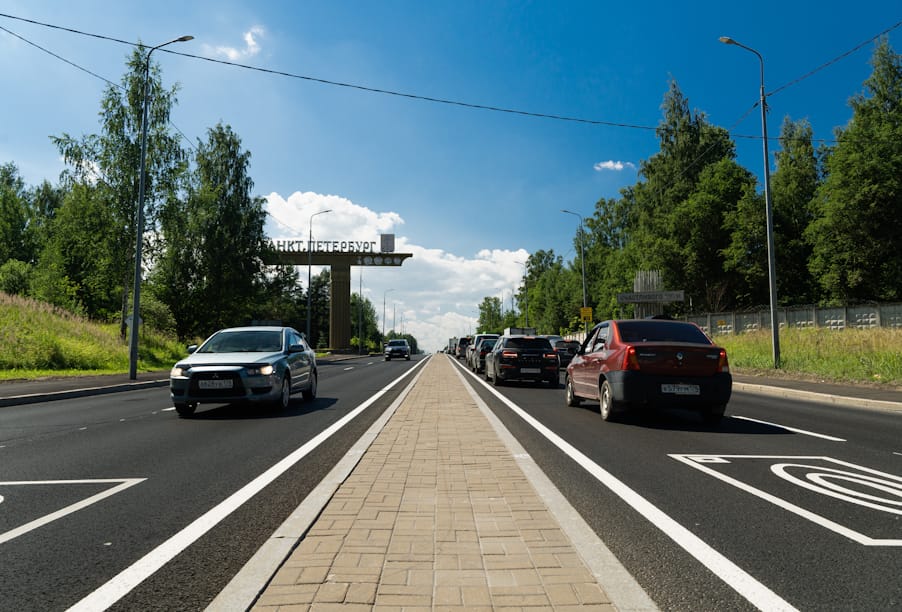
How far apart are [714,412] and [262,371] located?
24.1 ft

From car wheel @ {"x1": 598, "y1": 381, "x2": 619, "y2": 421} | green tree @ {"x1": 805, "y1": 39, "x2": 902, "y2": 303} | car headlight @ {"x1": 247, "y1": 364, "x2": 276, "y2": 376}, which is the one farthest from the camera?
green tree @ {"x1": 805, "y1": 39, "x2": 902, "y2": 303}

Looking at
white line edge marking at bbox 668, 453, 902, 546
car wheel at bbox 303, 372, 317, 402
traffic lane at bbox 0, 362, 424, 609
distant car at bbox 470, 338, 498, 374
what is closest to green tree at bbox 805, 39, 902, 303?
→ distant car at bbox 470, 338, 498, 374

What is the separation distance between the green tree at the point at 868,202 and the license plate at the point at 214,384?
43.9 m

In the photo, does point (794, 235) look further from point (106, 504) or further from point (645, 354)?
point (106, 504)

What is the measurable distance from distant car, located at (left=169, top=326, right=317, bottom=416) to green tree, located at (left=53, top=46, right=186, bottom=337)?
24.9m

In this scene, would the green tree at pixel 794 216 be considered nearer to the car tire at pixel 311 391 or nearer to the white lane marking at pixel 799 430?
the white lane marking at pixel 799 430

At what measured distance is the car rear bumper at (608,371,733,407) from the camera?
9047 mm

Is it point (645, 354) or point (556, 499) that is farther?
point (645, 354)

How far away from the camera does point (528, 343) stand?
60.0ft

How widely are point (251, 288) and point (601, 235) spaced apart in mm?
48581

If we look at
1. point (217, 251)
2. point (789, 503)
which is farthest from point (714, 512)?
point (217, 251)

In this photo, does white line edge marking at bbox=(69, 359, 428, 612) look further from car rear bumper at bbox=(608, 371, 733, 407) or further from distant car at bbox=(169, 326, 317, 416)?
car rear bumper at bbox=(608, 371, 733, 407)

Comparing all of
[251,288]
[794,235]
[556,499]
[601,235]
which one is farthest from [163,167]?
[601,235]

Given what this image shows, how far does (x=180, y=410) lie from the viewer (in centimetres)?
1060
